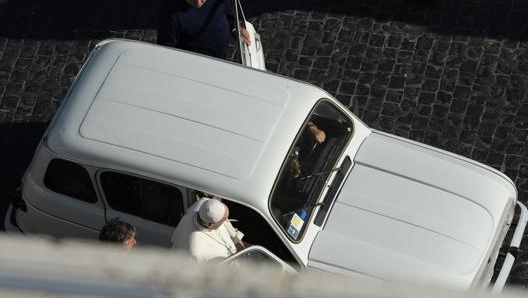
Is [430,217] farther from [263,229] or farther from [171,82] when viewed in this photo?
[171,82]

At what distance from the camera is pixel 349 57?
10344 millimetres

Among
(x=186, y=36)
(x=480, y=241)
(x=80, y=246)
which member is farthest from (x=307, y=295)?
(x=186, y=36)

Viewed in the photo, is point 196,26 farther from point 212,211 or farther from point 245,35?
point 212,211

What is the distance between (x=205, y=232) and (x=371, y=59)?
4.05 metres

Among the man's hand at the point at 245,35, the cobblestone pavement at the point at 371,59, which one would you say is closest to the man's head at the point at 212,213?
the man's hand at the point at 245,35

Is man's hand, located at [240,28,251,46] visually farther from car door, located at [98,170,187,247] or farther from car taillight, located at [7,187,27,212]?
car taillight, located at [7,187,27,212]

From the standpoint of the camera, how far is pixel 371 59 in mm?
10281

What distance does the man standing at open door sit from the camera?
888cm

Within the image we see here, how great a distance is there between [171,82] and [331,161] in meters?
1.45

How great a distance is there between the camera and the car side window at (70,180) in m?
7.35

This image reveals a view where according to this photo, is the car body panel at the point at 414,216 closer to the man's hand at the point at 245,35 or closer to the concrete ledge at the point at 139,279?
the man's hand at the point at 245,35

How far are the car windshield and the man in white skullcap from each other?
1.35ft

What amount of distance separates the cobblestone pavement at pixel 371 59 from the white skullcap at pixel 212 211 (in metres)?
2.95

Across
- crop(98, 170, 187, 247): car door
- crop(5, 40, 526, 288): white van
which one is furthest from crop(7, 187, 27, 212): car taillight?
crop(98, 170, 187, 247): car door
